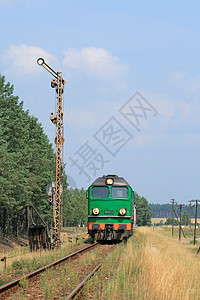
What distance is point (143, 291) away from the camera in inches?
377

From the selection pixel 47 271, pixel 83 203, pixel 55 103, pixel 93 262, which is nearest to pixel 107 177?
pixel 55 103

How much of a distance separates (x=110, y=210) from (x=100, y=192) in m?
1.21

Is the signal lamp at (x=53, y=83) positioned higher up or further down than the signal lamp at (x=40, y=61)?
further down

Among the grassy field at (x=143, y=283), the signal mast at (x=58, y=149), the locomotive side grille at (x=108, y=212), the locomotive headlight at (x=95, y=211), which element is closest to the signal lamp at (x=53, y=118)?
the signal mast at (x=58, y=149)

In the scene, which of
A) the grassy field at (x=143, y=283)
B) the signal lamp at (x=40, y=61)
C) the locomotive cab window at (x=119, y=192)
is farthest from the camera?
the signal lamp at (x=40, y=61)

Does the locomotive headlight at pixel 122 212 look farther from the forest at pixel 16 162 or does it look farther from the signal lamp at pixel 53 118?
the forest at pixel 16 162

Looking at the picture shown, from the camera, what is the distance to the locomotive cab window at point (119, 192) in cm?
2236

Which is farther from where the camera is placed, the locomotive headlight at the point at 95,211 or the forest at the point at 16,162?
the forest at the point at 16,162

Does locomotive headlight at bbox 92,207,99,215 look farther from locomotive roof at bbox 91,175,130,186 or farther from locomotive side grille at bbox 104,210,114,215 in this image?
locomotive roof at bbox 91,175,130,186

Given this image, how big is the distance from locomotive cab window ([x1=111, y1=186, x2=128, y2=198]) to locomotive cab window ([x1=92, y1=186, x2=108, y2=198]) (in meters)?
0.40

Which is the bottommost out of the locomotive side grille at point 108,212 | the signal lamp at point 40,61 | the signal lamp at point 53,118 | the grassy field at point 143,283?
the grassy field at point 143,283

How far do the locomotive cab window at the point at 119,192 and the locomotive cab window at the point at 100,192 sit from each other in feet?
1.32

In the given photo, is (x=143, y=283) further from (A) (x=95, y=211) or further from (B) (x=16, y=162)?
(B) (x=16, y=162)

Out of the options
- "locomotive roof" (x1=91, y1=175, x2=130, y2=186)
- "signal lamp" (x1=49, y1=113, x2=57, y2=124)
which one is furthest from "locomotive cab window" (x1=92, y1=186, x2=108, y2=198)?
"signal lamp" (x1=49, y1=113, x2=57, y2=124)
